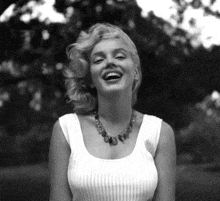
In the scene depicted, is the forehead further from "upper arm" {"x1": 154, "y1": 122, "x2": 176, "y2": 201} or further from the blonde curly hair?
"upper arm" {"x1": 154, "y1": 122, "x2": 176, "y2": 201}

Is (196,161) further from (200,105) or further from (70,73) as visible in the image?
(70,73)

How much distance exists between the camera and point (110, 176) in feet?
5.74

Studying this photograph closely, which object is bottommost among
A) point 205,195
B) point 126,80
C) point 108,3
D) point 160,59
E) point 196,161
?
point 205,195

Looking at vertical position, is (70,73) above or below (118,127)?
above

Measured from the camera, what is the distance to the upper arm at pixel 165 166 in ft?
5.98

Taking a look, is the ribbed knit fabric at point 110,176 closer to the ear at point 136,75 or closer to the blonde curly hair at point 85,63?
the blonde curly hair at point 85,63

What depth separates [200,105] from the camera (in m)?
3.71

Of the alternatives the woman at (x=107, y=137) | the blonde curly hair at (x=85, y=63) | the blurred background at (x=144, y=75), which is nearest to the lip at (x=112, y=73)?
the woman at (x=107, y=137)

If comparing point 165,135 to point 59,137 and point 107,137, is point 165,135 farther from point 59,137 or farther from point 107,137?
point 59,137

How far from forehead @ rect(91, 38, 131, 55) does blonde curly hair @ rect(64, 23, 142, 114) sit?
0.01 m

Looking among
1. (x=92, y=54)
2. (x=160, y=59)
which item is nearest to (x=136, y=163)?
(x=92, y=54)

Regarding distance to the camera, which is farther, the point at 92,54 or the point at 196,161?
the point at 196,161

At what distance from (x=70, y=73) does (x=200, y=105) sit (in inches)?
75.5

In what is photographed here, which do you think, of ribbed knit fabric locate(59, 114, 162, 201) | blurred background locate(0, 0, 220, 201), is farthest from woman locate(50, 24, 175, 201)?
blurred background locate(0, 0, 220, 201)
